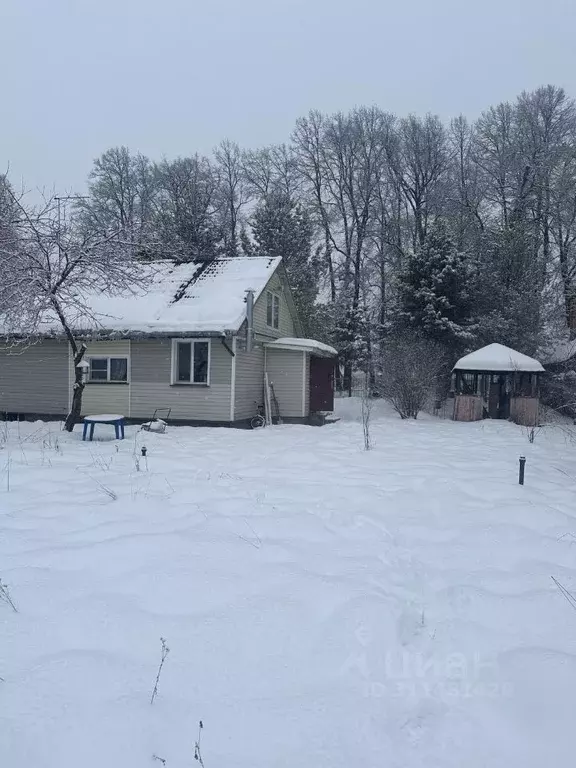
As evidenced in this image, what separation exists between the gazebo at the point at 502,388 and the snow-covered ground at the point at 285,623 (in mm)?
10756

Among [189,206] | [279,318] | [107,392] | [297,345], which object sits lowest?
[107,392]

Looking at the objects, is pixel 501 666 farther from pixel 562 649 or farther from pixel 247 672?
pixel 247 672

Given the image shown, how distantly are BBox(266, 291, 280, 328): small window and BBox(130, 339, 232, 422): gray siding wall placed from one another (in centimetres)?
339

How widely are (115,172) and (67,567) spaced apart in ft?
108

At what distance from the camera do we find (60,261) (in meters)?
11.6

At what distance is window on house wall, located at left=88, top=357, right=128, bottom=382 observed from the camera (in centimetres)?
1534

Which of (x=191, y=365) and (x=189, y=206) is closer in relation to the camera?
(x=191, y=365)

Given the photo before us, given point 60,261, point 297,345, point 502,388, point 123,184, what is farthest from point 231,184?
point 60,261

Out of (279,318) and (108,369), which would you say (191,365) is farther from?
(279,318)

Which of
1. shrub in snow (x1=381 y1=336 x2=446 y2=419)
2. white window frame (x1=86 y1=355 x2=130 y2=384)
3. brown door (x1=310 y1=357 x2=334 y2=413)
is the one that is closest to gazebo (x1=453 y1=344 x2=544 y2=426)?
shrub in snow (x1=381 y1=336 x2=446 y2=419)

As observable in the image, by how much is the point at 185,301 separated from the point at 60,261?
171 inches

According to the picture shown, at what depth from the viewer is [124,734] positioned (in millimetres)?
2516

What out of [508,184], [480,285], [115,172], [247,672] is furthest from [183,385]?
[115,172]

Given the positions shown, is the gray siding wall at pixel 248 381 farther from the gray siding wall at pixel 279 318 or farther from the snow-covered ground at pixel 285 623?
the snow-covered ground at pixel 285 623
